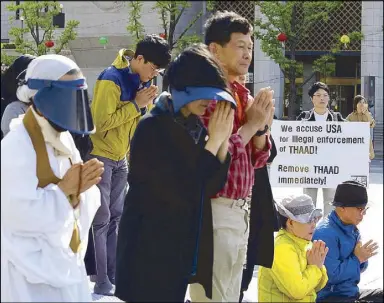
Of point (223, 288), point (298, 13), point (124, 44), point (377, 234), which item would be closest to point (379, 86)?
point (298, 13)

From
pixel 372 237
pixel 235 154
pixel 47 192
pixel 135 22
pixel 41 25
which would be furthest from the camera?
pixel 41 25

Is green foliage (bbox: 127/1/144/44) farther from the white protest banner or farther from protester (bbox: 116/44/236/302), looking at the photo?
protester (bbox: 116/44/236/302)

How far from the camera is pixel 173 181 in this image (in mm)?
3562

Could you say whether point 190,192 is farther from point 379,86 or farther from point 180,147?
point 379,86

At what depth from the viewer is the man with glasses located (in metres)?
8.33

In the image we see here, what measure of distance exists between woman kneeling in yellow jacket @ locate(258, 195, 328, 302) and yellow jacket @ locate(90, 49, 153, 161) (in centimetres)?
128

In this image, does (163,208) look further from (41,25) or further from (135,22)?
(41,25)

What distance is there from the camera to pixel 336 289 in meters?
5.55

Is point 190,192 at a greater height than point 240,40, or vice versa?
point 240,40

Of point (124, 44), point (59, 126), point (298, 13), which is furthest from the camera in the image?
point (124, 44)

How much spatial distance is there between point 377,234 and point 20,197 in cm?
643

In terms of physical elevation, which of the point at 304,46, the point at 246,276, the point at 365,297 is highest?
the point at 304,46

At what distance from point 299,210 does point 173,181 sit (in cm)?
185

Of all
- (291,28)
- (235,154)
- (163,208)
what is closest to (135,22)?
(291,28)
